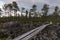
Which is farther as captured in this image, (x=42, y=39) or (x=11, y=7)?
(x=11, y=7)

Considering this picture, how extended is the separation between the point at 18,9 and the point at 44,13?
20587 millimetres

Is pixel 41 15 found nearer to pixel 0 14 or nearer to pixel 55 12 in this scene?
pixel 55 12

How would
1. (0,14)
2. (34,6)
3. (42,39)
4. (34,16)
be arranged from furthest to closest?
(34,6)
(34,16)
(0,14)
(42,39)

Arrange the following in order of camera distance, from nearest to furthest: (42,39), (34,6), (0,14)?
(42,39) < (0,14) < (34,6)

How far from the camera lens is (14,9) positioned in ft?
398

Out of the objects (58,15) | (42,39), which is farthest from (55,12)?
(42,39)

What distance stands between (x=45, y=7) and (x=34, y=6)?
7694 mm

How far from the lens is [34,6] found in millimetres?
142625

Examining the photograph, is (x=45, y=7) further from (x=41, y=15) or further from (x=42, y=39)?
(x=42, y=39)

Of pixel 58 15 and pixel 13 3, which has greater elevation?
pixel 13 3

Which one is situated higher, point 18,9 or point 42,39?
point 42,39

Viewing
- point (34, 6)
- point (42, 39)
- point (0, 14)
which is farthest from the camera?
point (34, 6)

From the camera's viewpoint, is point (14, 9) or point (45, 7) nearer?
point (14, 9)

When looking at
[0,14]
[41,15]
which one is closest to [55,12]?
[41,15]
